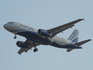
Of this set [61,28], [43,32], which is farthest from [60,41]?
[43,32]

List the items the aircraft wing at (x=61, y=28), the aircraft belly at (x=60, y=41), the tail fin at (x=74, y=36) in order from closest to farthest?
the aircraft wing at (x=61, y=28) < the aircraft belly at (x=60, y=41) < the tail fin at (x=74, y=36)

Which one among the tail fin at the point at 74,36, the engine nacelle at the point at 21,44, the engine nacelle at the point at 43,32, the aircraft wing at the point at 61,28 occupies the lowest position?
the engine nacelle at the point at 21,44

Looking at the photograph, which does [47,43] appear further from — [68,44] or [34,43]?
[68,44]

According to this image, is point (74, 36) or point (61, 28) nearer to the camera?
point (61, 28)

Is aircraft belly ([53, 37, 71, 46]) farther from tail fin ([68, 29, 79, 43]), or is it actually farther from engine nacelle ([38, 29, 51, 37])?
engine nacelle ([38, 29, 51, 37])

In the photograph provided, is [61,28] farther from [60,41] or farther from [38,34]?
[60,41]

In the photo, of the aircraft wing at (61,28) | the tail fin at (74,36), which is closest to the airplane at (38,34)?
the aircraft wing at (61,28)

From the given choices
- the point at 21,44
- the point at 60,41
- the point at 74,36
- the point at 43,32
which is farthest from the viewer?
the point at 74,36

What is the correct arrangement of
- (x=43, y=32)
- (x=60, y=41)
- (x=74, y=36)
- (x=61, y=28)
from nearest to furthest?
(x=43, y=32)
(x=61, y=28)
(x=60, y=41)
(x=74, y=36)

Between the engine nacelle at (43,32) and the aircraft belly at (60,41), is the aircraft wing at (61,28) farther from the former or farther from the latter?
the aircraft belly at (60,41)

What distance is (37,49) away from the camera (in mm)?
55750

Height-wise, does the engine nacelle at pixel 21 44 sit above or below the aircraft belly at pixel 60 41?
below

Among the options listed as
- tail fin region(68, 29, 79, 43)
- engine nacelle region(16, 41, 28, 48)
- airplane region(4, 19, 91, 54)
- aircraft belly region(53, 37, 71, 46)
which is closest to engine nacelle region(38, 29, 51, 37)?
airplane region(4, 19, 91, 54)

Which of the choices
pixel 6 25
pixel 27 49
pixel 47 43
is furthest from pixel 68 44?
Result: pixel 6 25
